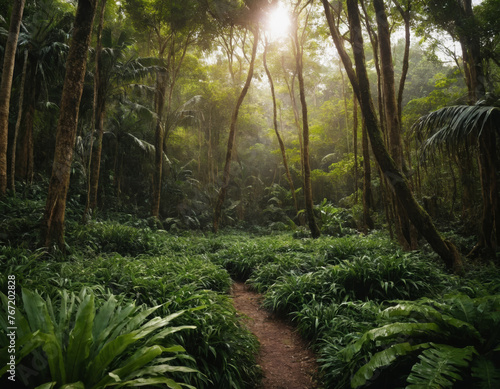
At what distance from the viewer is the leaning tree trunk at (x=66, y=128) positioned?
5.09 meters

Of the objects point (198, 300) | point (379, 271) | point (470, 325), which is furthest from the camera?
point (379, 271)

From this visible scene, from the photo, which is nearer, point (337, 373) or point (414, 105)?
point (337, 373)

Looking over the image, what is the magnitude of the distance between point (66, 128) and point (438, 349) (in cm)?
622

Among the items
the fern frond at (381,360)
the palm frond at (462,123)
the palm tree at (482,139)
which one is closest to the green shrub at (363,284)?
the fern frond at (381,360)

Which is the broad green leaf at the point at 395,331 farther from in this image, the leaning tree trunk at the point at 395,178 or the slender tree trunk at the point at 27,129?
the slender tree trunk at the point at 27,129

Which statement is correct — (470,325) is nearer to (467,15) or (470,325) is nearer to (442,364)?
(442,364)

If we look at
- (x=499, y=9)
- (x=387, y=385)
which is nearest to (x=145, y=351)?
(x=387, y=385)

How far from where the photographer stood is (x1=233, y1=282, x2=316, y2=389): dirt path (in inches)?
116

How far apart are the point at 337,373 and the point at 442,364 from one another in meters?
1.07

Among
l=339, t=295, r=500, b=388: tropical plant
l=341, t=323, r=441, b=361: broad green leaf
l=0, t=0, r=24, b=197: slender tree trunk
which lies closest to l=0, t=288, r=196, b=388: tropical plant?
l=341, t=323, r=441, b=361: broad green leaf

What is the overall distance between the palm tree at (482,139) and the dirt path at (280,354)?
4574 millimetres

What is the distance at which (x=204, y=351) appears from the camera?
8.75ft

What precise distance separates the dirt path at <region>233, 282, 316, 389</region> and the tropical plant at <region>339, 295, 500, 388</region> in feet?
2.57

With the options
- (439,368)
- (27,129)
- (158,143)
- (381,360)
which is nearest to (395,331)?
(381,360)
